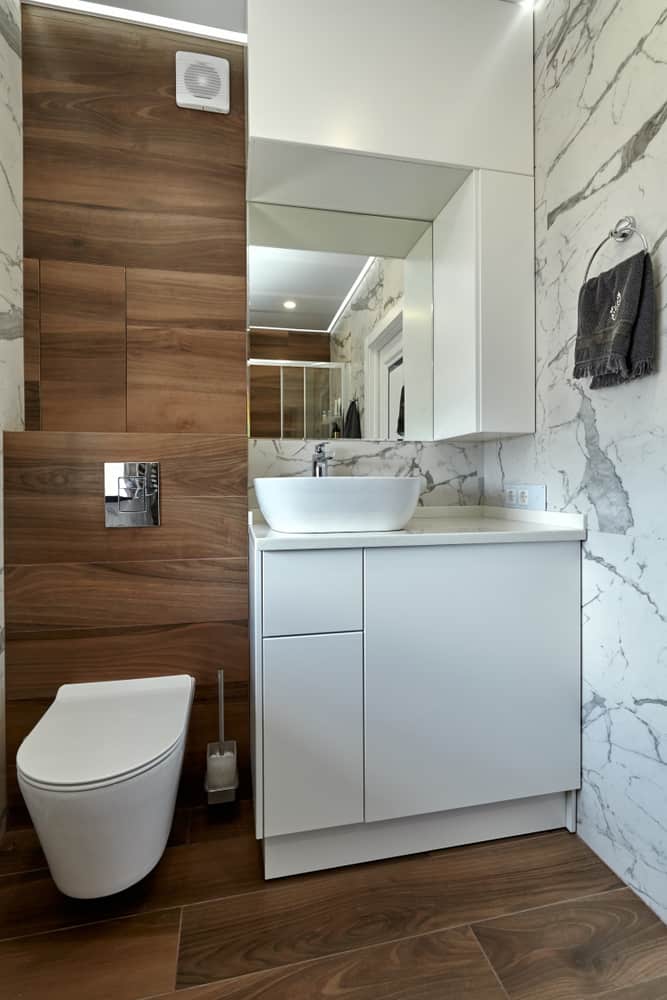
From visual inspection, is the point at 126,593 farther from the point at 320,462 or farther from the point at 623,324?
the point at 623,324

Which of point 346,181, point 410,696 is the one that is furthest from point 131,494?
point 346,181

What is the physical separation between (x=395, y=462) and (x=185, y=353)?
2.85 ft

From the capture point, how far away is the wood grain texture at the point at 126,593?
5.02 feet

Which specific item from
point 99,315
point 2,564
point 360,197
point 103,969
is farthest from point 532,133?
point 103,969

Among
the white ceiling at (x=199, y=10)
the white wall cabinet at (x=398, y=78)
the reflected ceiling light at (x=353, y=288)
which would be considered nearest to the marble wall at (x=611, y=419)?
the white wall cabinet at (x=398, y=78)

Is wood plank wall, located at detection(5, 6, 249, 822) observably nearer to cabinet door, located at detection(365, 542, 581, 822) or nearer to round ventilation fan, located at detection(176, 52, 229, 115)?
round ventilation fan, located at detection(176, 52, 229, 115)

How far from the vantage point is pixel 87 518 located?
1564mm

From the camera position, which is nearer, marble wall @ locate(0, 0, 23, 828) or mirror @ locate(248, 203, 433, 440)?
marble wall @ locate(0, 0, 23, 828)

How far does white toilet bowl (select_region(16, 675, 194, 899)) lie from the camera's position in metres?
1.03

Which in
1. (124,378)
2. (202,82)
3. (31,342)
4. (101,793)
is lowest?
(101,793)

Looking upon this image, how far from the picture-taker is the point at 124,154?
1644 mm

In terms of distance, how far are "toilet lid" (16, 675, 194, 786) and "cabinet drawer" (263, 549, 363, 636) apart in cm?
37

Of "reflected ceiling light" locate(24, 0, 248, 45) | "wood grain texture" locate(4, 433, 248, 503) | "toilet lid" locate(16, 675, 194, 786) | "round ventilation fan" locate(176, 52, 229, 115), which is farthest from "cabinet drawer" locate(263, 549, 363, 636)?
"reflected ceiling light" locate(24, 0, 248, 45)

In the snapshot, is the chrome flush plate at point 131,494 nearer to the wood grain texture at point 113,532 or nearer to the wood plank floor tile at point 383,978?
the wood grain texture at point 113,532
